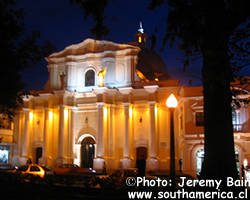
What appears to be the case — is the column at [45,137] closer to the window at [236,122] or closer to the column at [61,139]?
the column at [61,139]

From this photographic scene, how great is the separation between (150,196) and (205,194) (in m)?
1.73

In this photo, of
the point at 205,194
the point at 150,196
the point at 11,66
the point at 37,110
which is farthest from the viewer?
the point at 37,110

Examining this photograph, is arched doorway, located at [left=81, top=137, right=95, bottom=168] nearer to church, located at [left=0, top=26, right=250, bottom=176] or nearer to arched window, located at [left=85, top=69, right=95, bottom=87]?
church, located at [left=0, top=26, right=250, bottom=176]

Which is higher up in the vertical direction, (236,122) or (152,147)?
(236,122)

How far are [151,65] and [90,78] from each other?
520 inches

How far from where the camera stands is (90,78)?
126 ft

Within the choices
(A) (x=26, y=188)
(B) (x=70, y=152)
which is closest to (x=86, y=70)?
(B) (x=70, y=152)

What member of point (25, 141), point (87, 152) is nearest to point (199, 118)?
point (87, 152)

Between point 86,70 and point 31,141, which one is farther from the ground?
point 86,70

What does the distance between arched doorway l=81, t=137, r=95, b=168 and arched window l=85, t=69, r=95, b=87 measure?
21.1ft

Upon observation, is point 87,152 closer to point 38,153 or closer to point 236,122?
point 38,153

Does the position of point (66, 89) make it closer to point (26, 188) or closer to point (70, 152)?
point (70, 152)

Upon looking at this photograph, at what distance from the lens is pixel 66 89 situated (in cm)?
3800

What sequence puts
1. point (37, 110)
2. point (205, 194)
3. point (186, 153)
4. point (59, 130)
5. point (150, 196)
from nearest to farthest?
point (205, 194) < point (150, 196) < point (186, 153) < point (59, 130) < point (37, 110)
